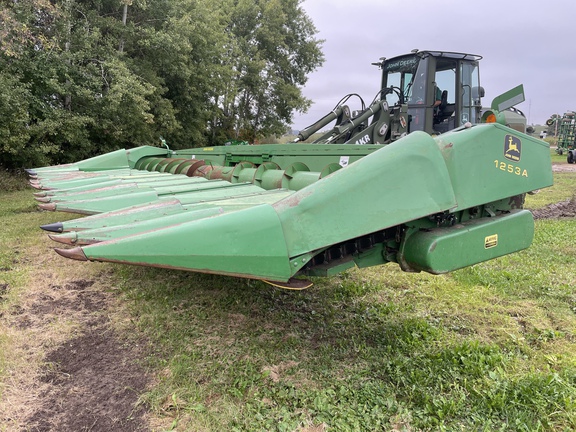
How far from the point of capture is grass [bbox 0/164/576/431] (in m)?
1.92

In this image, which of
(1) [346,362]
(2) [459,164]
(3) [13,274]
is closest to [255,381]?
(1) [346,362]

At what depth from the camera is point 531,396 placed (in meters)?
2.00

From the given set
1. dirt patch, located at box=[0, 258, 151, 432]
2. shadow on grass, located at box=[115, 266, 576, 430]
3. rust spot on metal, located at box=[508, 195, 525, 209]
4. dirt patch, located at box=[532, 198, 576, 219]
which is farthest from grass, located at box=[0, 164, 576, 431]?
dirt patch, located at box=[532, 198, 576, 219]

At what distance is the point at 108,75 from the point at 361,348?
1275 centimetres

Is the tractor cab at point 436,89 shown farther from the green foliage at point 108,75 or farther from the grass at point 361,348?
the green foliage at point 108,75

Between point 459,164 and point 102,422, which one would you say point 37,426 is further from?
point 459,164

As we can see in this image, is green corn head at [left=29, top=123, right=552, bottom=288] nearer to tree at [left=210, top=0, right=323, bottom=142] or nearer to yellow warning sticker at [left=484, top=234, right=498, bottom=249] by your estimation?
yellow warning sticker at [left=484, top=234, right=498, bottom=249]

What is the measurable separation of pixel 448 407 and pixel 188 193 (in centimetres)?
197

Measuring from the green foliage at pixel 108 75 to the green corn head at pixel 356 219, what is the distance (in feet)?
23.4

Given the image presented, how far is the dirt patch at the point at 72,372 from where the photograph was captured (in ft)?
6.27

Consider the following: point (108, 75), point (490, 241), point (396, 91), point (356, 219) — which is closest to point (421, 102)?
point (396, 91)

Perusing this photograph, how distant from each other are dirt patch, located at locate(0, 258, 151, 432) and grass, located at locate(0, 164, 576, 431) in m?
0.13

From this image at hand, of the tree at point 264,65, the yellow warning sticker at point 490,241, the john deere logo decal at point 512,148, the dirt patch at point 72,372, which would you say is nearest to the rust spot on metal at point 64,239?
the dirt patch at point 72,372

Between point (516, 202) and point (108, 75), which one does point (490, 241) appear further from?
point (108, 75)
